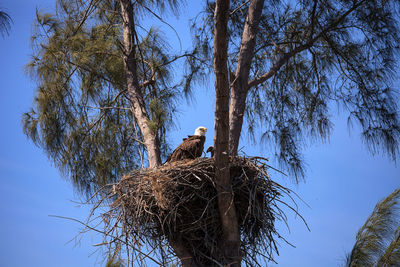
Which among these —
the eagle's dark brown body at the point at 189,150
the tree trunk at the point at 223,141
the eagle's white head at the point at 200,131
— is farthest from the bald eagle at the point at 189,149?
the tree trunk at the point at 223,141

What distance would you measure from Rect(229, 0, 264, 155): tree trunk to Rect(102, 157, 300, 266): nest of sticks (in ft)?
1.79

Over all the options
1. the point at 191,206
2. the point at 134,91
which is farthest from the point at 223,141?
the point at 134,91

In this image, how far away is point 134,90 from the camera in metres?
5.06

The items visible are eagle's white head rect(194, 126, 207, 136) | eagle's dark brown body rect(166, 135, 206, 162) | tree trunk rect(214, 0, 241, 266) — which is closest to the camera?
tree trunk rect(214, 0, 241, 266)

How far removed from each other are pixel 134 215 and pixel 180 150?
2.72 ft

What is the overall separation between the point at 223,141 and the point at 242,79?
124cm

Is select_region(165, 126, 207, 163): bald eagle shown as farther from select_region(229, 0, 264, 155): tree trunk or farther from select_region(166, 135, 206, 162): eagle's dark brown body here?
select_region(229, 0, 264, 155): tree trunk

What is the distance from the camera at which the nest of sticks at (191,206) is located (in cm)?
368

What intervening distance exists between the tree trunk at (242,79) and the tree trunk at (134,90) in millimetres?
806

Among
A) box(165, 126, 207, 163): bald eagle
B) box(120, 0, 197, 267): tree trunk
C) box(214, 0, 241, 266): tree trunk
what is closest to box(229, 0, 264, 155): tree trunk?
box(165, 126, 207, 163): bald eagle

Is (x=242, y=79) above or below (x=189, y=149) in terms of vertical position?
above

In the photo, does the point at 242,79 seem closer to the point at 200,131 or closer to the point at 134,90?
the point at 200,131

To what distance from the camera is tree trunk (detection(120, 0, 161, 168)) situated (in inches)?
184

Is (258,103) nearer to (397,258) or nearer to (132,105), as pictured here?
(132,105)
